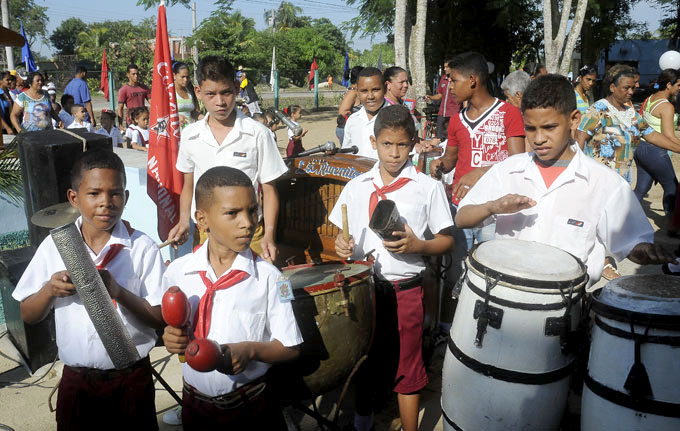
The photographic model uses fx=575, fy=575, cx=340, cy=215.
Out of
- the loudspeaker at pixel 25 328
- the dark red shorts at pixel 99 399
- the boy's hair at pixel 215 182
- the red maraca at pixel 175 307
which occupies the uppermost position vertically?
the boy's hair at pixel 215 182

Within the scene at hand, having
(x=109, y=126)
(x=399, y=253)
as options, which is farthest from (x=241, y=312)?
(x=109, y=126)

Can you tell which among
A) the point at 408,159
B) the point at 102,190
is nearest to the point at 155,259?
the point at 102,190

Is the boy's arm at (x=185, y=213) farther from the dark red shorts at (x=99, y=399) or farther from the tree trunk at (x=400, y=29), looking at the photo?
the tree trunk at (x=400, y=29)

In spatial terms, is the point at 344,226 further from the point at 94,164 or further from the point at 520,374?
the point at 94,164

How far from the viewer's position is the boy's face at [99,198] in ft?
7.73

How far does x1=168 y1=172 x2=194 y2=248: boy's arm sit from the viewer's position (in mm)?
3467

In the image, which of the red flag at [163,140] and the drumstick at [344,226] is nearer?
the drumstick at [344,226]

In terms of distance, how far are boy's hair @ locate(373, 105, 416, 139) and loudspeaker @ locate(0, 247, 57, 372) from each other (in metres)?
2.87

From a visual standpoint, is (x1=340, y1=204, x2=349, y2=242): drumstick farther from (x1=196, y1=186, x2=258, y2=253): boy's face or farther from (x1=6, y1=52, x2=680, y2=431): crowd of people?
(x1=196, y1=186, x2=258, y2=253): boy's face

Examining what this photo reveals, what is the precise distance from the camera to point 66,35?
7756 centimetres

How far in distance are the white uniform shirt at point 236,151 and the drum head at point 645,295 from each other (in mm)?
2146

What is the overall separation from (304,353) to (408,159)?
3.97 ft

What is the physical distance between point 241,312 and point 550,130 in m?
1.64

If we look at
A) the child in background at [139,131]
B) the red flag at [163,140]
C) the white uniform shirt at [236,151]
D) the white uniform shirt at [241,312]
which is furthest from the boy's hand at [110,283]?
the child in background at [139,131]
